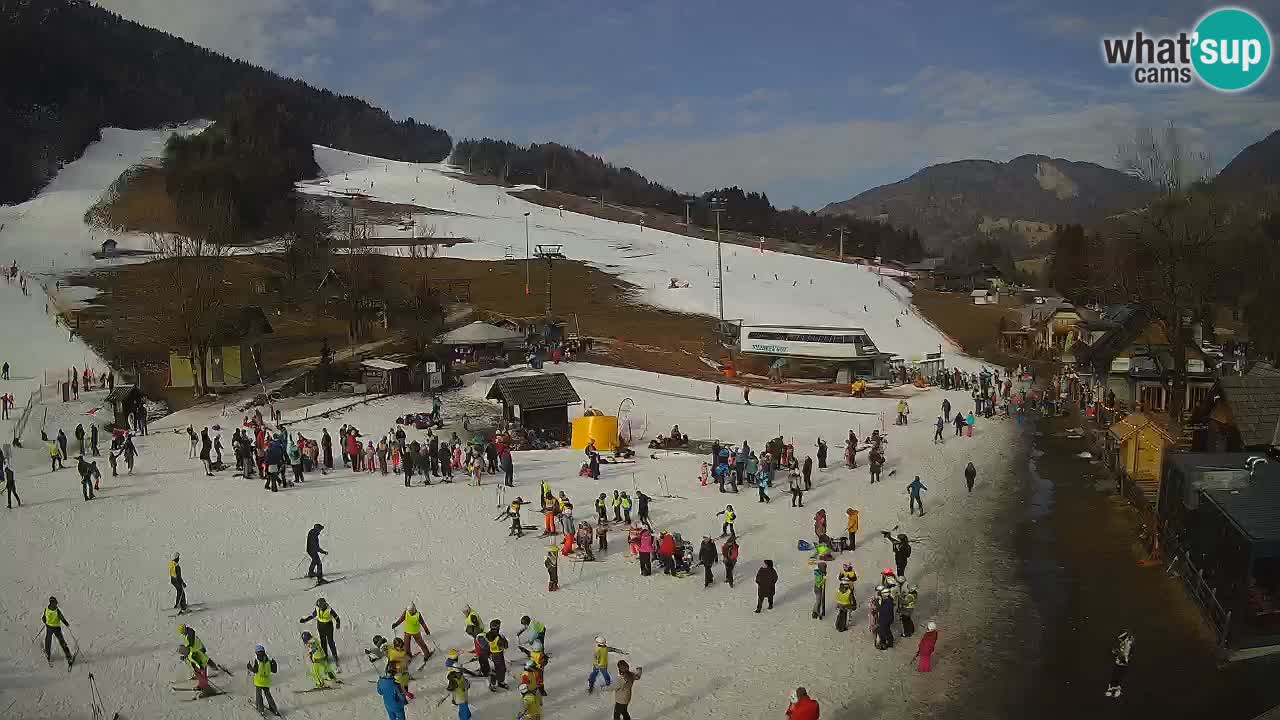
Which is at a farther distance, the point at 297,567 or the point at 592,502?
the point at 592,502

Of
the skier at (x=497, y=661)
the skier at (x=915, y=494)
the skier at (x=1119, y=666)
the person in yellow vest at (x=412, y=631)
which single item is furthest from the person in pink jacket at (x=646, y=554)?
the skier at (x=1119, y=666)

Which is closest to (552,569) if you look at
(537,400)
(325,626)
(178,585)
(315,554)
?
(325,626)

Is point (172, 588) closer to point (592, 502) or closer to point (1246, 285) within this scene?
point (592, 502)

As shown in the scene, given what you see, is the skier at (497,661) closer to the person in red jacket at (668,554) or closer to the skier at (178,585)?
the person in red jacket at (668,554)

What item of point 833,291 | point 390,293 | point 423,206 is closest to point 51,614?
point 390,293

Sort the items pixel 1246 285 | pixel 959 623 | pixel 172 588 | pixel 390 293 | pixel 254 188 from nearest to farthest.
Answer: pixel 959 623
pixel 172 588
pixel 390 293
pixel 1246 285
pixel 254 188

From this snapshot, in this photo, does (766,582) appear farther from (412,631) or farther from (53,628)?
(53,628)
